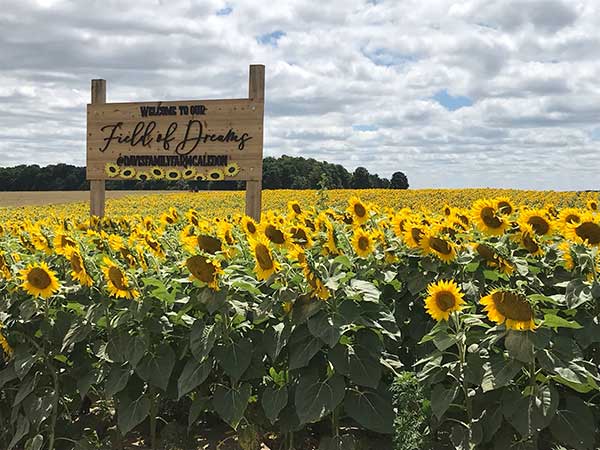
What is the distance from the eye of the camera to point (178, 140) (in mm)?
8711

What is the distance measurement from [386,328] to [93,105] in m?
6.89

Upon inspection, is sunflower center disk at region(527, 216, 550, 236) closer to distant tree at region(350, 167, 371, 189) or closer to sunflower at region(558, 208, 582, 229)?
sunflower at region(558, 208, 582, 229)

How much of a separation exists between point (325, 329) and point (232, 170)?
555cm

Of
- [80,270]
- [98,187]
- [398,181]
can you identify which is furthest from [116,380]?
[398,181]

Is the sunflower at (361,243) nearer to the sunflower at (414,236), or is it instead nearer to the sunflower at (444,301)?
the sunflower at (414,236)

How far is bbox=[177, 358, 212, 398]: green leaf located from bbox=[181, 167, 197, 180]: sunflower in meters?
5.60

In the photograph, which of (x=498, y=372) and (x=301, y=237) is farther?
(x=301, y=237)

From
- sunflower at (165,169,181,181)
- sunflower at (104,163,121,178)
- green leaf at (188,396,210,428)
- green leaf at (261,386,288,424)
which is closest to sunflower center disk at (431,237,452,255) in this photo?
green leaf at (261,386,288,424)

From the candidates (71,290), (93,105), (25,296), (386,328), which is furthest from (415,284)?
(93,105)

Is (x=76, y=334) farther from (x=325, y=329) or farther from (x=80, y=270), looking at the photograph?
(x=325, y=329)

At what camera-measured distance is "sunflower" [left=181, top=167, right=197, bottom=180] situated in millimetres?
8703

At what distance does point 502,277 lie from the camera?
3.56m

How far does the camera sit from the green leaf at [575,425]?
→ 9.53 ft

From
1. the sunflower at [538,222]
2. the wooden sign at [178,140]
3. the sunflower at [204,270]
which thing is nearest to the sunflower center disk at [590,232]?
the sunflower at [538,222]
